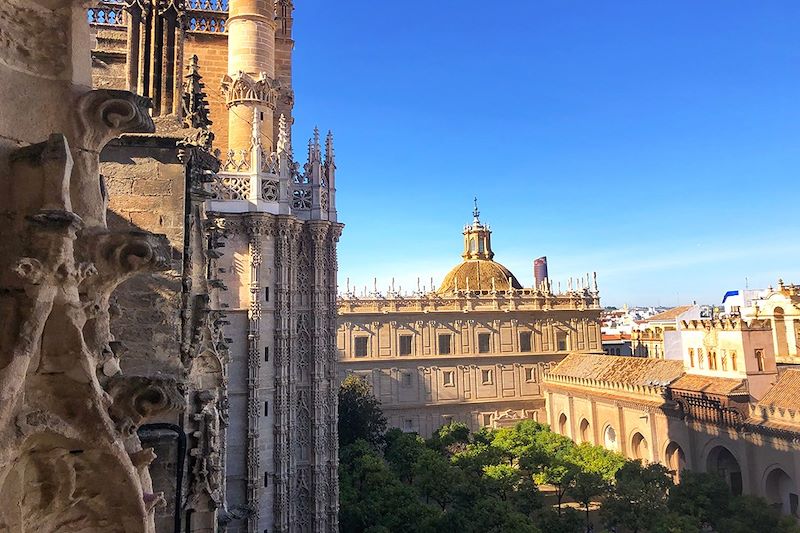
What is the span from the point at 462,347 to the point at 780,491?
24415 mm

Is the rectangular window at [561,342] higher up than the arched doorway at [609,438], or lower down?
higher up

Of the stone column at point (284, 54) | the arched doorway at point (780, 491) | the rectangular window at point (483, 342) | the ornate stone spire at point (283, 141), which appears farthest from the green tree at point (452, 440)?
the ornate stone spire at point (283, 141)

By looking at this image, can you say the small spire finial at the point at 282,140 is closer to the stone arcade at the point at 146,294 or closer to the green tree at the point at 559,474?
the stone arcade at the point at 146,294

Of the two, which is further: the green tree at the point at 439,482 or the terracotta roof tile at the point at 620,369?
the terracotta roof tile at the point at 620,369

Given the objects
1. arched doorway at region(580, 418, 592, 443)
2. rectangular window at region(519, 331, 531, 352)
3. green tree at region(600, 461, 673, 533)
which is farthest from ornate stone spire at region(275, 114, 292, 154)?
rectangular window at region(519, 331, 531, 352)

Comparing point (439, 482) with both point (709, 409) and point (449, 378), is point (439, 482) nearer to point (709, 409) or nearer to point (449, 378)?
point (709, 409)

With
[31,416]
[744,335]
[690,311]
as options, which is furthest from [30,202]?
[690,311]

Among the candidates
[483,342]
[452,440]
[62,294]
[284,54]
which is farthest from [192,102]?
[483,342]

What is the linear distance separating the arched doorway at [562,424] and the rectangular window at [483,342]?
769 centimetres

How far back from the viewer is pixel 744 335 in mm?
31844

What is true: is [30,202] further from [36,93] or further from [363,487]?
[363,487]

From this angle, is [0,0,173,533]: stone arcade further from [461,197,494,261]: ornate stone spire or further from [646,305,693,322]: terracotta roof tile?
[646,305,693,322]: terracotta roof tile

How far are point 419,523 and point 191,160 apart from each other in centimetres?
1892

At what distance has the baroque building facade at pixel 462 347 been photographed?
1804 inches
